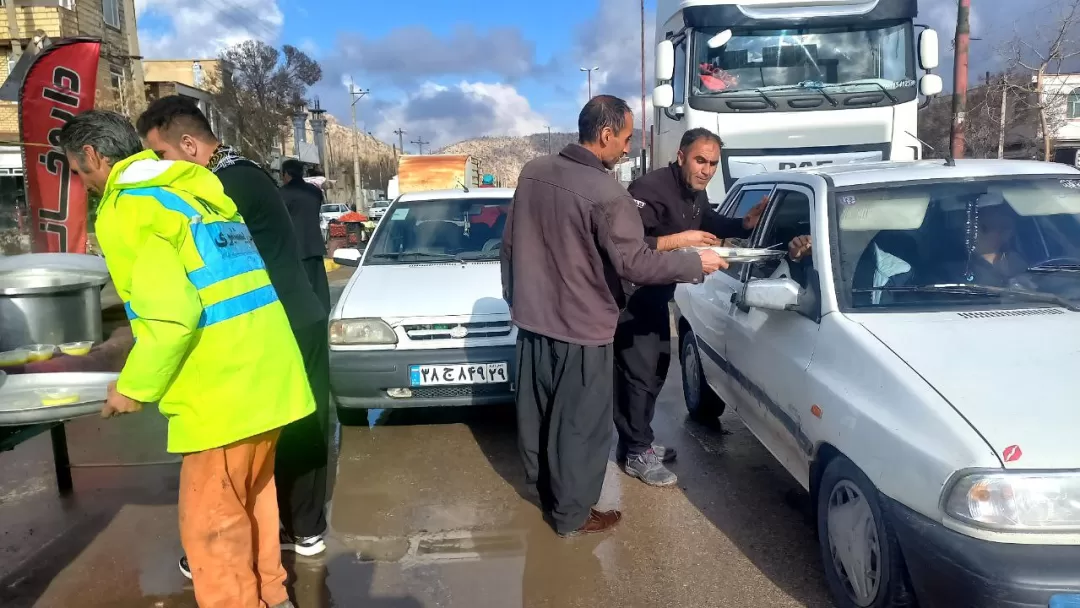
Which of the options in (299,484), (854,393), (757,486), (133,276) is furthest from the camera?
(757,486)

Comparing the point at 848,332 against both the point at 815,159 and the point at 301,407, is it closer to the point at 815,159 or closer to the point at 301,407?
the point at 301,407

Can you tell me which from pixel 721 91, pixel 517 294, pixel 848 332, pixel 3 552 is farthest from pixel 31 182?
pixel 848 332

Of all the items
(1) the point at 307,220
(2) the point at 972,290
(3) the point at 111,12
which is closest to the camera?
(2) the point at 972,290

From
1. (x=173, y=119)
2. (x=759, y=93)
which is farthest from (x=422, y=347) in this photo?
(x=759, y=93)

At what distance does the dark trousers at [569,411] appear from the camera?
3.30 m

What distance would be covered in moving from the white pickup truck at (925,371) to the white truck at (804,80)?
150 inches

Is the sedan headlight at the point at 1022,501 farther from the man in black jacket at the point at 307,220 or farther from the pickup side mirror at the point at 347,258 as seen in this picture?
the pickup side mirror at the point at 347,258

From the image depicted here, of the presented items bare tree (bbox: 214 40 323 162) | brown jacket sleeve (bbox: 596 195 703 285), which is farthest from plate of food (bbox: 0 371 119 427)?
bare tree (bbox: 214 40 323 162)

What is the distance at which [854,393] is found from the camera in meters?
2.47

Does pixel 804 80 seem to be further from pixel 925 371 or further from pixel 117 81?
pixel 117 81

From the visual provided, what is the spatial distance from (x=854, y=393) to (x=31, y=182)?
26.8ft

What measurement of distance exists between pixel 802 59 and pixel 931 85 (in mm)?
1338

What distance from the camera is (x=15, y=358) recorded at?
3.21m

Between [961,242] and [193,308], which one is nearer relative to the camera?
[193,308]
